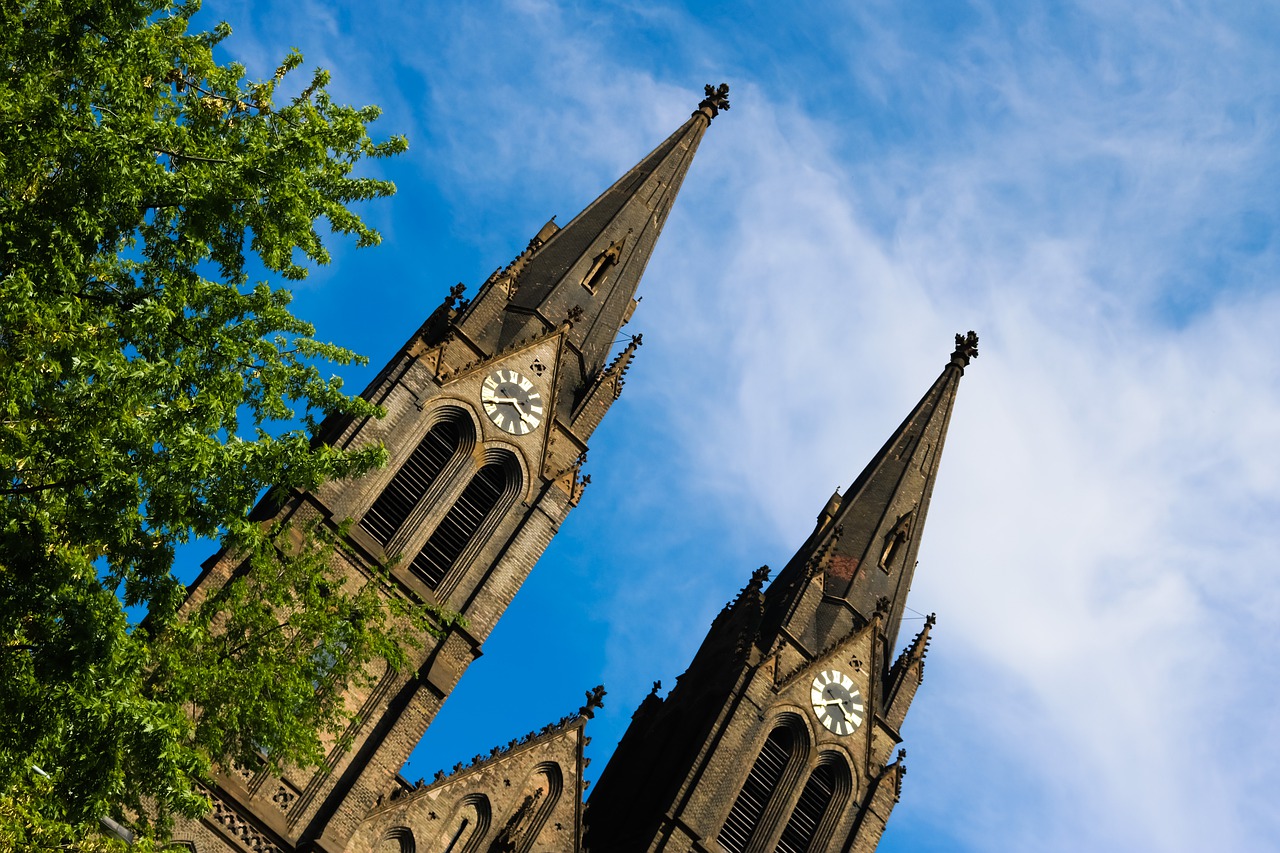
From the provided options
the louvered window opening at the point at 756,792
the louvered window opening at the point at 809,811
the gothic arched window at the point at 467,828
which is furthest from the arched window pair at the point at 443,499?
the louvered window opening at the point at 809,811

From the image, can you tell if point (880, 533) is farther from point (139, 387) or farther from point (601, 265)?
point (139, 387)

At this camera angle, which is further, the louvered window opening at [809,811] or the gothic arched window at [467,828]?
the louvered window opening at [809,811]

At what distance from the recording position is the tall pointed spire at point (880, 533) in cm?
3594

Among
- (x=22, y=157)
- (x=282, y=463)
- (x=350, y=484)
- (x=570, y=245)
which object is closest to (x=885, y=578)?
(x=570, y=245)

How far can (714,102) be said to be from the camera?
4162 centimetres

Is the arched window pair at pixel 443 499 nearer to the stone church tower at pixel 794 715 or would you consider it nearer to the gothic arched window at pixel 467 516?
the gothic arched window at pixel 467 516

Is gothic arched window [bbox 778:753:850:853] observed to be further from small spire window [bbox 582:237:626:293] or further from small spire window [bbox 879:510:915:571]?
small spire window [bbox 582:237:626:293]

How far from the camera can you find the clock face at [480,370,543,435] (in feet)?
105

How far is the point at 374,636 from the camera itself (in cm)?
2028

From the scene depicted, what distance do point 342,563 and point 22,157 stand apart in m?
14.0

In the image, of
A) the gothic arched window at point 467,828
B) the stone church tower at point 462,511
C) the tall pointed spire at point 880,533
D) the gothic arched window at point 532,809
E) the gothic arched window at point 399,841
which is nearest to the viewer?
the stone church tower at point 462,511

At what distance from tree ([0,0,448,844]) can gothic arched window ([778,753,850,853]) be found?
14418mm

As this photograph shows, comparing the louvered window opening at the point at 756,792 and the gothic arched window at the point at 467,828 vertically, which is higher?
the louvered window opening at the point at 756,792

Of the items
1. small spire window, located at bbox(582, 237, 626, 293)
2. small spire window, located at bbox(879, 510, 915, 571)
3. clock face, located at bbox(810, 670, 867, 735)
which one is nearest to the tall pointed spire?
small spire window, located at bbox(879, 510, 915, 571)
